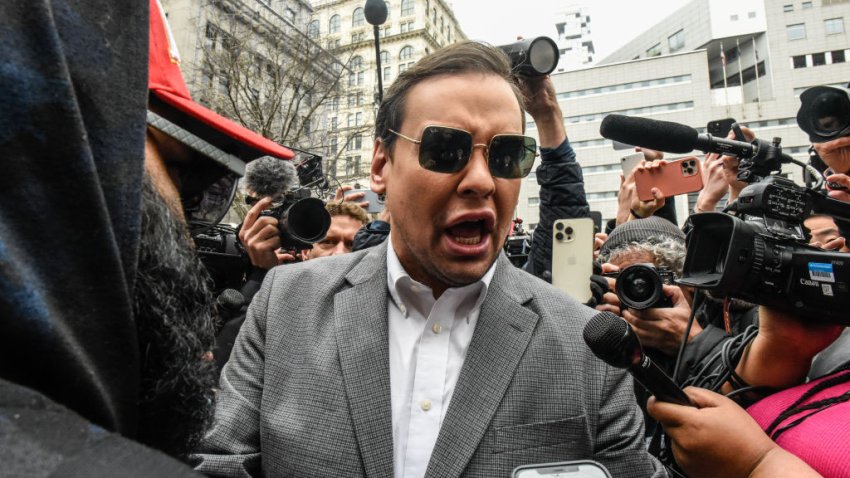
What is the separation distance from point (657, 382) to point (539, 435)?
44cm

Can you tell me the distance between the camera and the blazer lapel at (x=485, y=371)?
151 cm

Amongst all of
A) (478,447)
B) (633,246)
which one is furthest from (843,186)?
(478,447)

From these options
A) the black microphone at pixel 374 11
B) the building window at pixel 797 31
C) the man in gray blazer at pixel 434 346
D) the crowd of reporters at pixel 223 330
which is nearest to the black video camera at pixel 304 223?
the crowd of reporters at pixel 223 330

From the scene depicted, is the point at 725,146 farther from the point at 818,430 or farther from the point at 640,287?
the point at 818,430

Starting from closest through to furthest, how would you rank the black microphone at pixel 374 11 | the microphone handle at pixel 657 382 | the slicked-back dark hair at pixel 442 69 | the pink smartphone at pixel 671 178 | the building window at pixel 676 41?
the microphone handle at pixel 657 382 → the slicked-back dark hair at pixel 442 69 → the pink smartphone at pixel 671 178 → the black microphone at pixel 374 11 → the building window at pixel 676 41

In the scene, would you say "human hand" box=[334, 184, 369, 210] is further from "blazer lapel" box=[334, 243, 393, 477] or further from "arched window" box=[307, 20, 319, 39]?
"arched window" box=[307, 20, 319, 39]

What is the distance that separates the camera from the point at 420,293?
6.19 ft

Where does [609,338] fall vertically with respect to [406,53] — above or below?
below

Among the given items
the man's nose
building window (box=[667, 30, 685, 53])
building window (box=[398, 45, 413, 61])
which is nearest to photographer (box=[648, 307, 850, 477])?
the man's nose

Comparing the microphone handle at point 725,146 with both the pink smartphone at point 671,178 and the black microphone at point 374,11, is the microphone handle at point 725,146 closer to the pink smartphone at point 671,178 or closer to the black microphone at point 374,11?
the pink smartphone at point 671,178

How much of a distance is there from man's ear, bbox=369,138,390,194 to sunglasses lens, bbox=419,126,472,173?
13.5 inches

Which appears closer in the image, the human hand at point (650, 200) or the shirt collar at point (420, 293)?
the shirt collar at point (420, 293)

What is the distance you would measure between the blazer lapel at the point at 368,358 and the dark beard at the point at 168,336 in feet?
2.20

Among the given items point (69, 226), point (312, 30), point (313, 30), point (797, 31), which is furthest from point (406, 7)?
point (69, 226)
